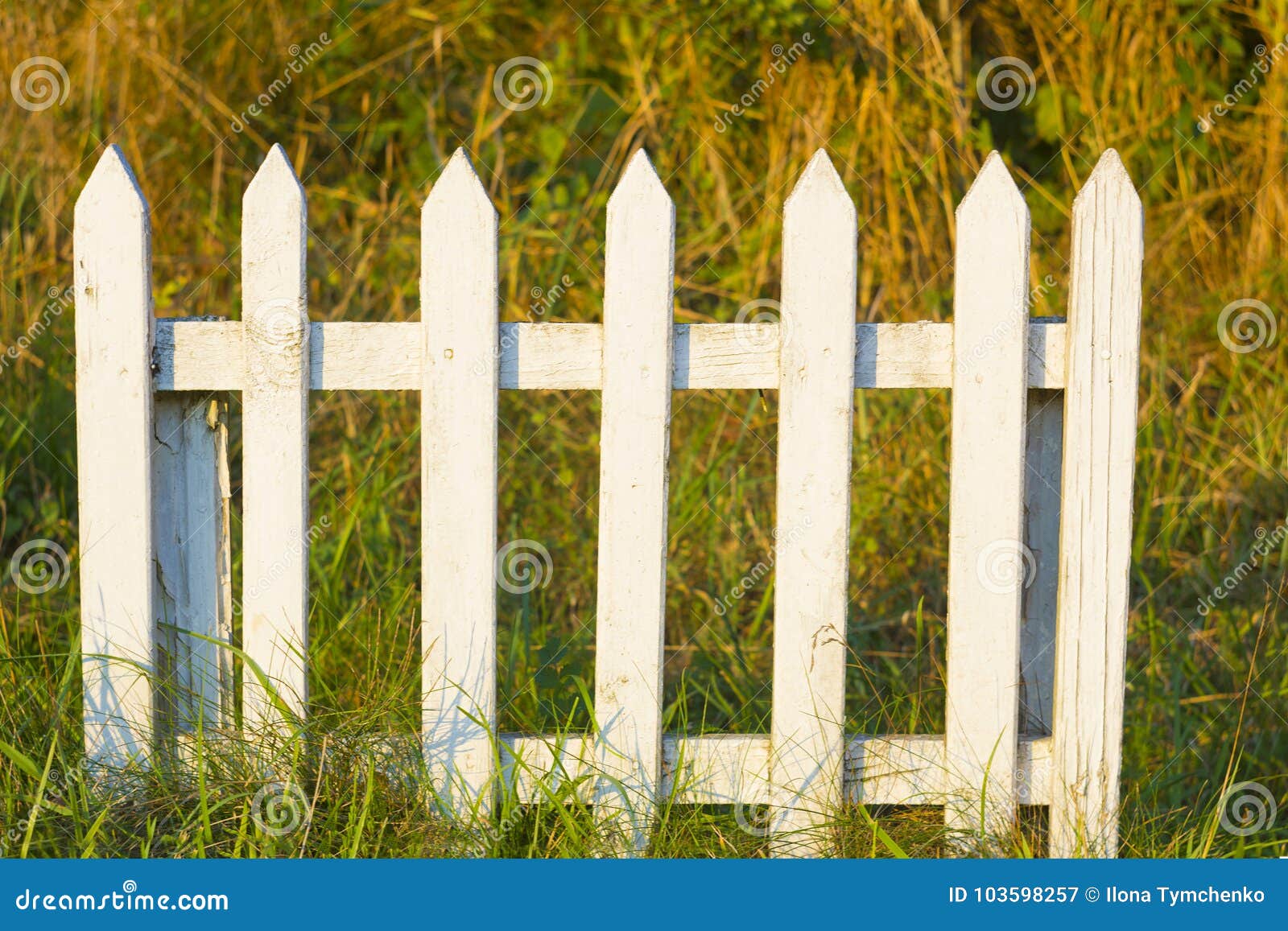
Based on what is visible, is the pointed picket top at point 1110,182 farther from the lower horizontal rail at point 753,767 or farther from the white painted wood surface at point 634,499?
the lower horizontal rail at point 753,767

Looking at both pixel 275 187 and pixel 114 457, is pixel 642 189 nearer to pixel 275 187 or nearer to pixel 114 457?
pixel 275 187

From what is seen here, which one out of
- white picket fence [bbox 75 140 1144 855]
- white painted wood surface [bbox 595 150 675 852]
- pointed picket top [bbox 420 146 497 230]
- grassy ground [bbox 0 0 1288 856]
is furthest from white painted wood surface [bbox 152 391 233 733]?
white painted wood surface [bbox 595 150 675 852]

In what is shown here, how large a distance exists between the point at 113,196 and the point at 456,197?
0.53 m

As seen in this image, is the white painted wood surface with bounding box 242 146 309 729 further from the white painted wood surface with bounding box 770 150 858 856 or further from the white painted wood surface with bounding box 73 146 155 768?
the white painted wood surface with bounding box 770 150 858 856

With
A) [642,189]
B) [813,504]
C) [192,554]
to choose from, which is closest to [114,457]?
[192,554]

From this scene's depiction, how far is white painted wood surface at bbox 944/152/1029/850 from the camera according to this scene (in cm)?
199

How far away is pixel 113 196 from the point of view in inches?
76.9

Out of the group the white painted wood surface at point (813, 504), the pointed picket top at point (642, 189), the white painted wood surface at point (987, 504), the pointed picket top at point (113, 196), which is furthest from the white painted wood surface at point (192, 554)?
the white painted wood surface at point (987, 504)

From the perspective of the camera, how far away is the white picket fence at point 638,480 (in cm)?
197

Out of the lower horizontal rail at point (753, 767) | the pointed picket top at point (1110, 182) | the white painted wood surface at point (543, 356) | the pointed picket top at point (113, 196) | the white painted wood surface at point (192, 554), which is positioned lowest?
the lower horizontal rail at point (753, 767)

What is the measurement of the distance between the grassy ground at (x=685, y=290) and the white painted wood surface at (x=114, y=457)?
0.09 meters

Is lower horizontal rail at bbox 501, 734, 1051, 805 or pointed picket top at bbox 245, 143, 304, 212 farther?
lower horizontal rail at bbox 501, 734, 1051, 805

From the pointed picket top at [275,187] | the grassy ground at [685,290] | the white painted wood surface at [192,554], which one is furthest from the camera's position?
the grassy ground at [685,290]

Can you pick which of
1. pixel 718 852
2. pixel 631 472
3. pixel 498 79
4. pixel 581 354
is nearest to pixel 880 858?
pixel 718 852
